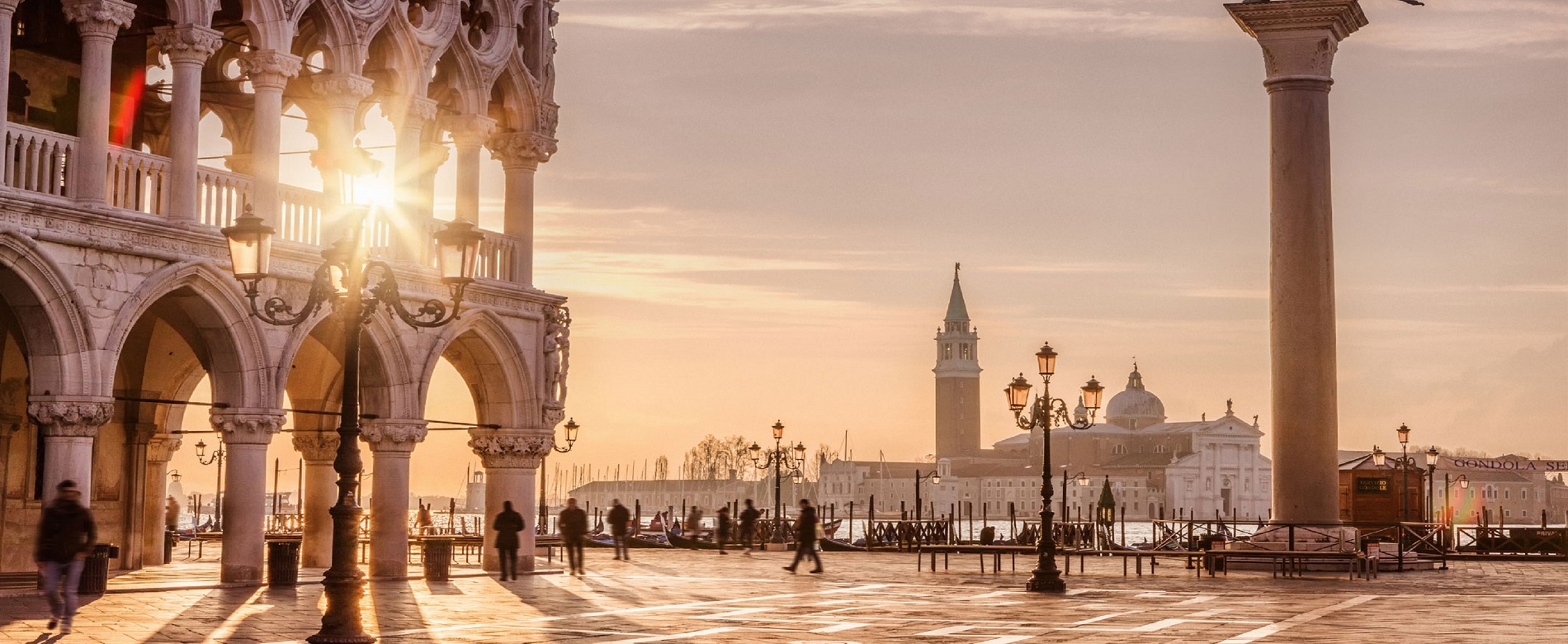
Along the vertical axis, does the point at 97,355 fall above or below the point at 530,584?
above

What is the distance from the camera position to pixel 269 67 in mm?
25000

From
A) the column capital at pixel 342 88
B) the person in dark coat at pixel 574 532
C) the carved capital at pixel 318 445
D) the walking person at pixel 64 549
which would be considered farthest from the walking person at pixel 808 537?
the walking person at pixel 64 549

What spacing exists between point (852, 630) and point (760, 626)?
964 millimetres

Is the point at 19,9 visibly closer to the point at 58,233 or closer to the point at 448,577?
the point at 58,233

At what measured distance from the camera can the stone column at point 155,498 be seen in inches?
1211

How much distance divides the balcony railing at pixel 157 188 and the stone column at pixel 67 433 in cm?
239

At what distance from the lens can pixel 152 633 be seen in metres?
17.4

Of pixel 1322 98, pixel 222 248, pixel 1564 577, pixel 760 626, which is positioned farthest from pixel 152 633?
pixel 1564 577

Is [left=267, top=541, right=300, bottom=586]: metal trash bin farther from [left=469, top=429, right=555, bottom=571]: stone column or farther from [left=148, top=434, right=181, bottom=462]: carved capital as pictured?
[left=148, top=434, right=181, bottom=462]: carved capital

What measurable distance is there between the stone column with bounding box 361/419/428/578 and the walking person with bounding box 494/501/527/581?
1316 mm

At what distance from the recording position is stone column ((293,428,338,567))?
3031cm

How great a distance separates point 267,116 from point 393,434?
487cm

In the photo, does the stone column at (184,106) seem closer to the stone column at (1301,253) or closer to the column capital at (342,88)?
the column capital at (342,88)

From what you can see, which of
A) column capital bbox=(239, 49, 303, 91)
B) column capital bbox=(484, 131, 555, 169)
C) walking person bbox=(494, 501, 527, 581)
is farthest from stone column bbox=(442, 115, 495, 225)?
walking person bbox=(494, 501, 527, 581)
